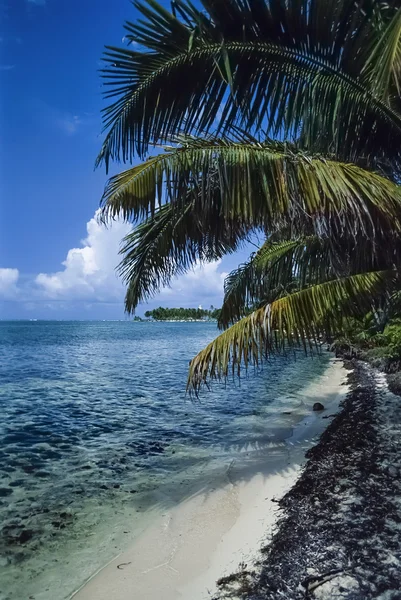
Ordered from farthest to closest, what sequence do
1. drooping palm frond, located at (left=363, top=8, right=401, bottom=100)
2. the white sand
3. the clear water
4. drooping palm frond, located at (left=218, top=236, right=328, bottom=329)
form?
drooping palm frond, located at (left=218, top=236, right=328, bottom=329) → the clear water → the white sand → drooping palm frond, located at (left=363, top=8, right=401, bottom=100)

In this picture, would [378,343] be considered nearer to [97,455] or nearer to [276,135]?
[97,455]

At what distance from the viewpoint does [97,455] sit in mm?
9531

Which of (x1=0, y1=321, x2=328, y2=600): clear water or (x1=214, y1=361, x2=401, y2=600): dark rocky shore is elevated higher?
(x1=214, y1=361, x2=401, y2=600): dark rocky shore

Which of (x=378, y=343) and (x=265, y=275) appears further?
(x=378, y=343)

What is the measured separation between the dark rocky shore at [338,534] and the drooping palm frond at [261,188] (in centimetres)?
306

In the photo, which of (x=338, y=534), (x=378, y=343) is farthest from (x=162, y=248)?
(x=378, y=343)

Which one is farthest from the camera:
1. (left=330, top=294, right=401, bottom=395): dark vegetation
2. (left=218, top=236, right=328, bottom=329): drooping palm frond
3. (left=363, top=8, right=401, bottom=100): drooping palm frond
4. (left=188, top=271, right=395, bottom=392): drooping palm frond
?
(left=330, top=294, right=401, bottom=395): dark vegetation

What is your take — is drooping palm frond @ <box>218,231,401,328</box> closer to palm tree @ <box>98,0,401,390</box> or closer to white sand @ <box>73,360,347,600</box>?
palm tree @ <box>98,0,401,390</box>

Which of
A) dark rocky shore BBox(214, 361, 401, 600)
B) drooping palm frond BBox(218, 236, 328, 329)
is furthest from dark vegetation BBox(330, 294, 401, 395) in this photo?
dark rocky shore BBox(214, 361, 401, 600)

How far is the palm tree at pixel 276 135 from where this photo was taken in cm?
382

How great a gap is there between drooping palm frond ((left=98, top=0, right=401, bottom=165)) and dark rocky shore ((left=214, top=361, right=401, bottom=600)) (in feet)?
13.9

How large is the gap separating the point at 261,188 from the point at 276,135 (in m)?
1.49

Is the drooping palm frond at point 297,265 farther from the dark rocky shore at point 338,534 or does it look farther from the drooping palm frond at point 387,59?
the dark rocky shore at point 338,534

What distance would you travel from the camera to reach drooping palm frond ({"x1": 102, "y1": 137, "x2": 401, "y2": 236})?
374 centimetres
